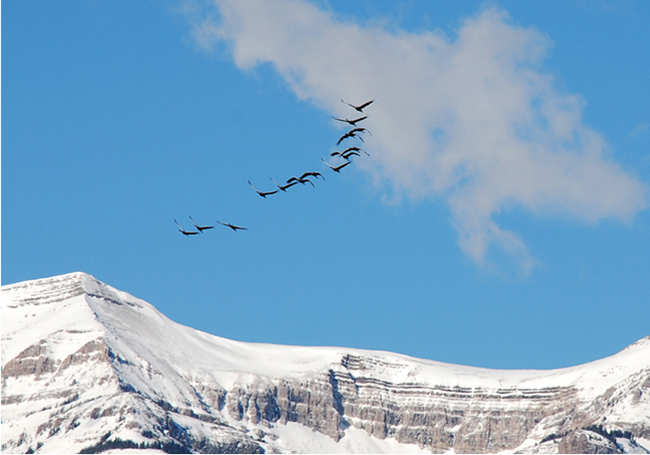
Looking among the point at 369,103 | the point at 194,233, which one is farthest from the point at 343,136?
the point at 194,233

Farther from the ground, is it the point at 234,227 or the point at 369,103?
the point at 369,103

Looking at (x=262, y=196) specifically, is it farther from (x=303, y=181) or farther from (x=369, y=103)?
(x=369, y=103)

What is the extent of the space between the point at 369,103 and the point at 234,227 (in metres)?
23.0

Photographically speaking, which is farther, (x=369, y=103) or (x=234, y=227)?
(x=369, y=103)

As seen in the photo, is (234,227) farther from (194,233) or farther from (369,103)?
(369,103)

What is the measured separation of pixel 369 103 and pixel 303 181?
38.5 ft

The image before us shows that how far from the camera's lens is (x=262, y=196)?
5807 inches

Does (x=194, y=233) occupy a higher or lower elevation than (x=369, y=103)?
lower

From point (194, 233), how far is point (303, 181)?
13780 millimetres

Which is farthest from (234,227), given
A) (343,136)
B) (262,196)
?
(343,136)

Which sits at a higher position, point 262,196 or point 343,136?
point 343,136

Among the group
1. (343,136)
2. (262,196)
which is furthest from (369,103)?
(262,196)

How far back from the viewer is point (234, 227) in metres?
142

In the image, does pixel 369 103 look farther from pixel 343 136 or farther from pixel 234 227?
pixel 234 227
